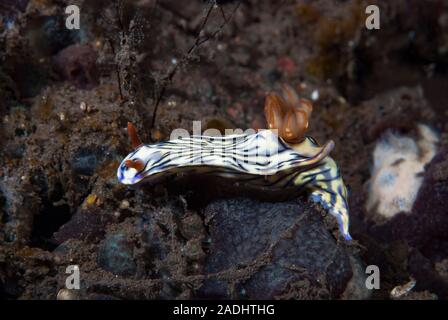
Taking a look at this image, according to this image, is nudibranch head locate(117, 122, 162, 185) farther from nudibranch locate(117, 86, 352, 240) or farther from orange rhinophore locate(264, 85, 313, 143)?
orange rhinophore locate(264, 85, 313, 143)

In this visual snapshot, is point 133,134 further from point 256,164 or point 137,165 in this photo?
point 256,164

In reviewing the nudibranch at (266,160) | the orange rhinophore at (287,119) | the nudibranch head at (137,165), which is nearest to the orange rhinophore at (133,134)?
the nudibranch at (266,160)

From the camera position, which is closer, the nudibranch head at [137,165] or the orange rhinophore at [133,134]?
the nudibranch head at [137,165]

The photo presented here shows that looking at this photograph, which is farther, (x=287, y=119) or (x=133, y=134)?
(x=133, y=134)

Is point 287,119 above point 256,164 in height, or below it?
above

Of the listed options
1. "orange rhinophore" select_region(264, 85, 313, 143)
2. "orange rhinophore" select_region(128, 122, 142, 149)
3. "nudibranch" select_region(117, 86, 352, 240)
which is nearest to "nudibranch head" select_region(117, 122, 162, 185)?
"nudibranch" select_region(117, 86, 352, 240)

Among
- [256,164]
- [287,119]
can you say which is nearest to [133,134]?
[256,164]

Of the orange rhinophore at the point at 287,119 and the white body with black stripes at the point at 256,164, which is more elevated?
the orange rhinophore at the point at 287,119

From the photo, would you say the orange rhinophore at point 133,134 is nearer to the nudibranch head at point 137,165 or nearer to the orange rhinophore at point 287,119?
the nudibranch head at point 137,165
